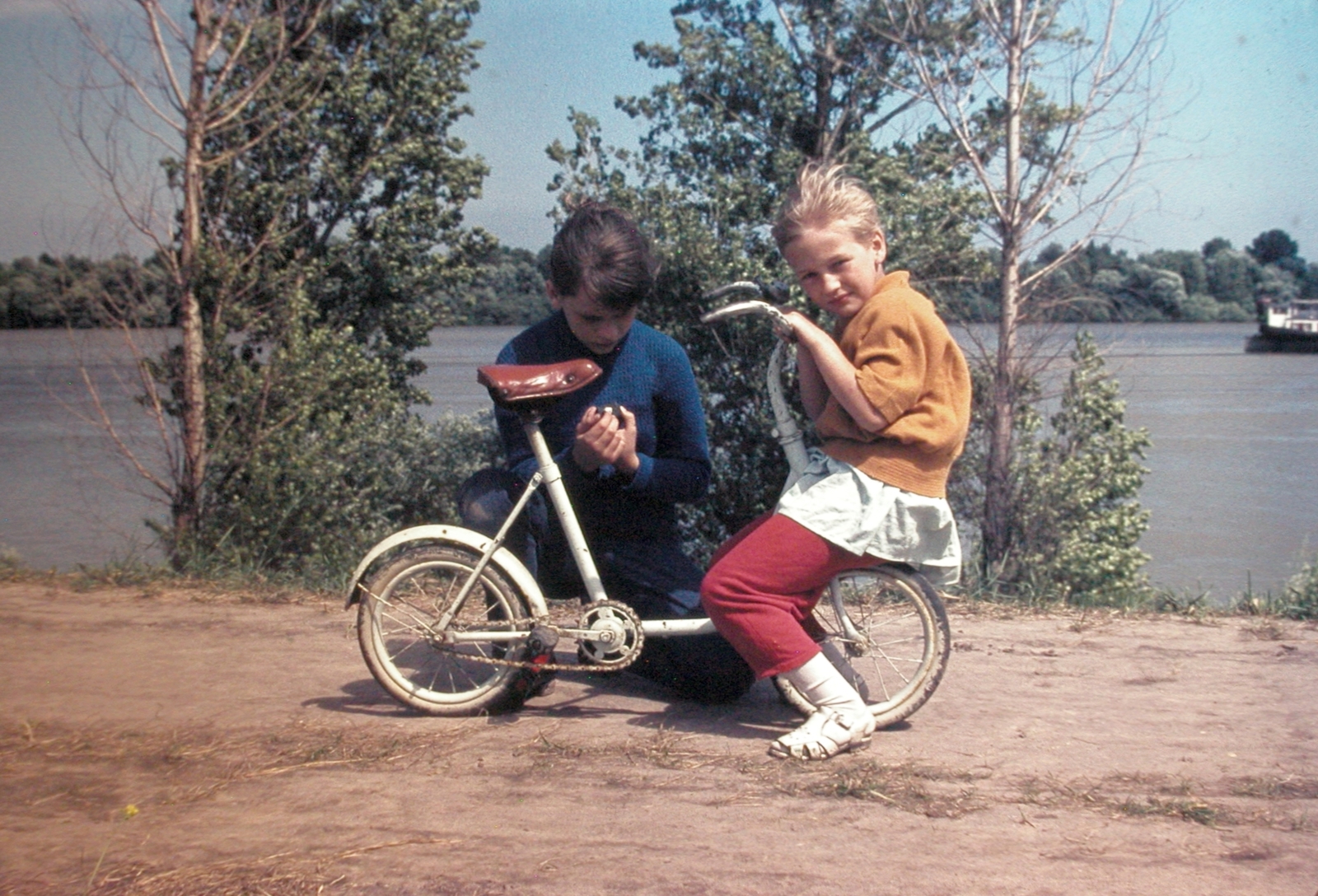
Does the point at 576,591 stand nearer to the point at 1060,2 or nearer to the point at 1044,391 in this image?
the point at 1044,391

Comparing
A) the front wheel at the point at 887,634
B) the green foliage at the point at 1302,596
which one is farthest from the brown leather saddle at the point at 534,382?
the green foliage at the point at 1302,596

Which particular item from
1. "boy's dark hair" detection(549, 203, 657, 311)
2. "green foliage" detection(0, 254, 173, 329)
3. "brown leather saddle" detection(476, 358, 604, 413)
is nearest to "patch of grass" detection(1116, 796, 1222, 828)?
"brown leather saddle" detection(476, 358, 604, 413)

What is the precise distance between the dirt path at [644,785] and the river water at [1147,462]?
87.4 inches

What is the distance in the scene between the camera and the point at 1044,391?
26.4ft

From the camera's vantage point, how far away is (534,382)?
384 cm

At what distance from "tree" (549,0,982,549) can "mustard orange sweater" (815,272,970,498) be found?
3837 mm

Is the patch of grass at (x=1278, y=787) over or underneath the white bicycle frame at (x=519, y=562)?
underneath

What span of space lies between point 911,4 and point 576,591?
5.05 meters

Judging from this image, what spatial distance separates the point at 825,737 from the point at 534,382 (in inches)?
52.2

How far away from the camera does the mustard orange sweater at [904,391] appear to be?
3551mm

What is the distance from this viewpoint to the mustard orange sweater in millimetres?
3551

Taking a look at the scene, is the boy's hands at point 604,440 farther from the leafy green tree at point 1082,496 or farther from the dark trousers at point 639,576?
the leafy green tree at point 1082,496

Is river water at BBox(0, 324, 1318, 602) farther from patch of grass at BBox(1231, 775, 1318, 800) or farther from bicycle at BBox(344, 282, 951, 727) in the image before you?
patch of grass at BBox(1231, 775, 1318, 800)

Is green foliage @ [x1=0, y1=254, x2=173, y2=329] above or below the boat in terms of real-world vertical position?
above
